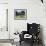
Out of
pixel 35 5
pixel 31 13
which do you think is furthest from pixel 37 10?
pixel 31 13

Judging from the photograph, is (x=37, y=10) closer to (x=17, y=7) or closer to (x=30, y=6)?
(x=30, y=6)

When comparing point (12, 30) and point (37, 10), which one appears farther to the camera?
point (12, 30)

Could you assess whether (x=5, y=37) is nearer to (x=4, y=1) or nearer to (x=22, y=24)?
(x=22, y=24)

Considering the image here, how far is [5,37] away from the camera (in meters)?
7.70

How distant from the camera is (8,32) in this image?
7.57m

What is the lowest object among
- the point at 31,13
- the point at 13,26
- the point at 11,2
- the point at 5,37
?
the point at 5,37

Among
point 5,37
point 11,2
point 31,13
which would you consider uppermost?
point 11,2

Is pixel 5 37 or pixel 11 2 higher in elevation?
pixel 11 2

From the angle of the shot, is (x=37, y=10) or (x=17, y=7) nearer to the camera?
(x=37, y=10)

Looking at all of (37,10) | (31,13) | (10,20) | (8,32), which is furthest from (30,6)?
(8,32)

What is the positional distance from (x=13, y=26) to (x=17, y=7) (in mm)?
1209

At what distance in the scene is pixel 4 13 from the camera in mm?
7781

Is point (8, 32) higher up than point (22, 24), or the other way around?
point (22, 24)

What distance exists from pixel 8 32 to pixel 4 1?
6.45 ft
